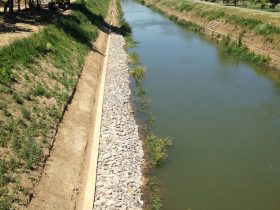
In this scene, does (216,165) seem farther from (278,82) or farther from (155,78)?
(278,82)

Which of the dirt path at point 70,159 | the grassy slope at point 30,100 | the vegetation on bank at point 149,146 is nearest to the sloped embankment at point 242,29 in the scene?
the vegetation on bank at point 149,146

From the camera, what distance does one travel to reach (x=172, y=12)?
83.8 metres

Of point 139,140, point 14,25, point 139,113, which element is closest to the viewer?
point 139,140

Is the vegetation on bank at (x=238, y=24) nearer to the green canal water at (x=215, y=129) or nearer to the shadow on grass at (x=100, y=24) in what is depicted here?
the green canal water at (x=215, y=129)

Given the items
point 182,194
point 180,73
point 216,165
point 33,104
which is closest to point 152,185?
point 182,194

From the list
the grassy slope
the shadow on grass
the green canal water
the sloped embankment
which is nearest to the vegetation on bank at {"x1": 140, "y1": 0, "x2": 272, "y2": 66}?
the sloped embankment

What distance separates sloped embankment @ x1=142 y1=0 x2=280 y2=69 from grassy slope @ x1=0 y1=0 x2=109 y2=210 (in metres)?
20.2

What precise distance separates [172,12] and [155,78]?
167ft

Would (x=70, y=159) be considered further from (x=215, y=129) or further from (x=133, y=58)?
(x=133, y=58)

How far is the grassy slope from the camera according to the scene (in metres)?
15.4

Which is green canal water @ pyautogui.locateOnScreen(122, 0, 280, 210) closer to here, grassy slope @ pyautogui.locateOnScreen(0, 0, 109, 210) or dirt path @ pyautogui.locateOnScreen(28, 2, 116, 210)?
dirt path @ pyautogui.locateOnScreen(28, 2, 116, 210)

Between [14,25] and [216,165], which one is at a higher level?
[14,25]

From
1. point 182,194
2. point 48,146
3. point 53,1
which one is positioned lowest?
point 182,194

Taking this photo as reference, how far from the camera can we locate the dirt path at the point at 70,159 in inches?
608
